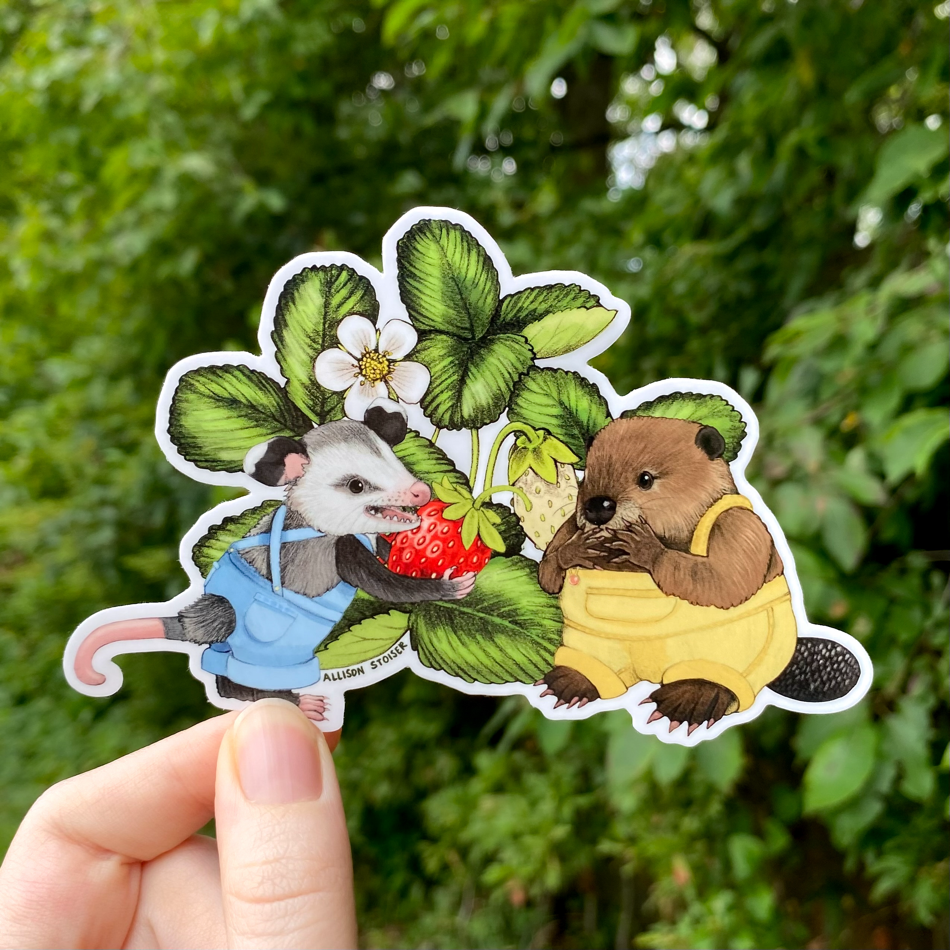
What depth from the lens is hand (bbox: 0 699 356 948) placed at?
0.56 m

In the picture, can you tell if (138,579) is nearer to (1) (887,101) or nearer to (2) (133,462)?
(2) (133,462)

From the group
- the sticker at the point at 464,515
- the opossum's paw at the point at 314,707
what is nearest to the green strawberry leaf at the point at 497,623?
the sticker at the point at 464,515

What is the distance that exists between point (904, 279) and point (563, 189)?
139cm

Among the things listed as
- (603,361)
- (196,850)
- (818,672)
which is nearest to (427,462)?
(818,672)

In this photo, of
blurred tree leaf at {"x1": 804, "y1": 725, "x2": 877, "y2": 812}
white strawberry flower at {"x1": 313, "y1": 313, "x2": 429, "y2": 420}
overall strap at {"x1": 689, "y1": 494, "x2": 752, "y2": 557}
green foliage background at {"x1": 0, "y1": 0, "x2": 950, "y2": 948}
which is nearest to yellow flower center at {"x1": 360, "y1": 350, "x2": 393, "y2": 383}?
white strawberry flower at {"x1": 313, "y1": 313, "x2": 429, "y2": 420}

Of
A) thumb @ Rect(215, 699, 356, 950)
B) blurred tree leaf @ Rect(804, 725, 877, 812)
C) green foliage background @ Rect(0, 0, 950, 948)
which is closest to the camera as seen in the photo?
thumb @ Rect(215, 699, 356, 950)

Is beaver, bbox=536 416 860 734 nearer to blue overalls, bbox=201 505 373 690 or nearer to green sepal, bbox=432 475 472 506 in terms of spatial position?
green sepal, bbox=432 475 472 506

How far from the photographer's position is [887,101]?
4.14 feet

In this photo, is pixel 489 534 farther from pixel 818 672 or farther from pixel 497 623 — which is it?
pixel 818 672

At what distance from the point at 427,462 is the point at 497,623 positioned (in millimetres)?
161

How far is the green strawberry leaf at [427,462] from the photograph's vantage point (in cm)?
63

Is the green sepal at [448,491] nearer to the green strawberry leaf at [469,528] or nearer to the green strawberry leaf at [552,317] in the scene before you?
the green strawberry leaf at [469,528]

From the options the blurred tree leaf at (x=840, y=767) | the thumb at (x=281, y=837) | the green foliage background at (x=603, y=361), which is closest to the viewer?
the thumb at (x=281, y=837)

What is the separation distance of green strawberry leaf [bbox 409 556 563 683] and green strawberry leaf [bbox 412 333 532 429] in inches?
5.9
